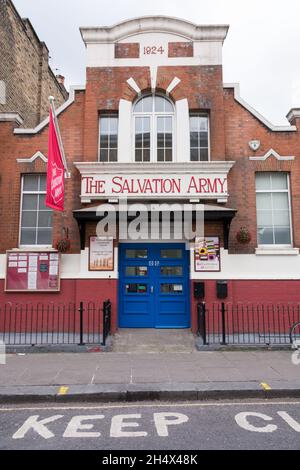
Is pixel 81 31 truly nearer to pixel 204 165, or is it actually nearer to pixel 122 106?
pixel 122 106

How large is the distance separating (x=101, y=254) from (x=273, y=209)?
551 cm

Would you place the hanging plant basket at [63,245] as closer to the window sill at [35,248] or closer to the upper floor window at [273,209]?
the window sill at [35,248]

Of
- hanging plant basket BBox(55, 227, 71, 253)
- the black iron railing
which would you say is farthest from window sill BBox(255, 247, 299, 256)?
hanging plant basket BBox(55, 227, 71, 253)

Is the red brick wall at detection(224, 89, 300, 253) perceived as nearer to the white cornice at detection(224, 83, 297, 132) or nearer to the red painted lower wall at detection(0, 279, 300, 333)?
the white cornice at detection(224, 83, 297, 132)

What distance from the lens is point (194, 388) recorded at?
21.0 ft

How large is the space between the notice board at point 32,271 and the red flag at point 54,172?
1906 mm

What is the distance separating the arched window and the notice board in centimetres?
414

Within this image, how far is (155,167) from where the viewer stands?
36.1 feet

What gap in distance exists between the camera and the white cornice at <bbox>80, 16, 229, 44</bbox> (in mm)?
11828

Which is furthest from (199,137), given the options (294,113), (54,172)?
(54,172)

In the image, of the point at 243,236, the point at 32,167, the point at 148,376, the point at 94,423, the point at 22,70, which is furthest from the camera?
the point at 22,70

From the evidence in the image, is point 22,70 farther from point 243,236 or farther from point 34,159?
point 243,236
